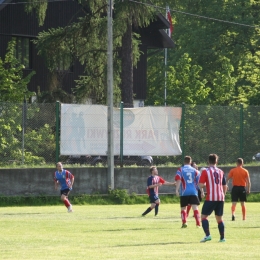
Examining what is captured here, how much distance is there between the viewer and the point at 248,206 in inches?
1292

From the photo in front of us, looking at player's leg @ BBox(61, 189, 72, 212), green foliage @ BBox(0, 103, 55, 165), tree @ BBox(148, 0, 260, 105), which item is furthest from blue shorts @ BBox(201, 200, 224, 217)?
tree @ BBox(148, 0, 260, 105)

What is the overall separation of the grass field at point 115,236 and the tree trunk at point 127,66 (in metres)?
11.8

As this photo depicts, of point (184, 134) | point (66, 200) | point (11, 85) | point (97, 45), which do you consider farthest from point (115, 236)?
point (11, 85)

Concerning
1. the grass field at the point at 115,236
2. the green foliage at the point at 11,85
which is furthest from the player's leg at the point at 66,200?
the green foliage at the point at 11,85

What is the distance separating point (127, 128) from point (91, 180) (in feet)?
7.70

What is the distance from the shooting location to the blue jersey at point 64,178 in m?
29.5

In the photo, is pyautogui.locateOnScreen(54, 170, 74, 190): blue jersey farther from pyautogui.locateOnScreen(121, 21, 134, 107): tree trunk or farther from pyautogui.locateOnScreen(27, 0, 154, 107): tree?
pyautogui.locateOnScreen(121, 21, 134, 107): tree trunk

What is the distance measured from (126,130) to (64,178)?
5142 mm

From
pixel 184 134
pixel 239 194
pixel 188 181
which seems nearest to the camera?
pixel 188 181

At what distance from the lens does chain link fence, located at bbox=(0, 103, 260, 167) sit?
31.7 m

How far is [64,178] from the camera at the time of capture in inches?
1166

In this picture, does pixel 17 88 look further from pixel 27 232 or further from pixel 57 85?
pixel 27 232

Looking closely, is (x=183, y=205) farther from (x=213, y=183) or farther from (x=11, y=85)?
(x=11, y=85)

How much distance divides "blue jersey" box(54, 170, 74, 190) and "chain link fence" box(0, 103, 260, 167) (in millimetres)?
2606
